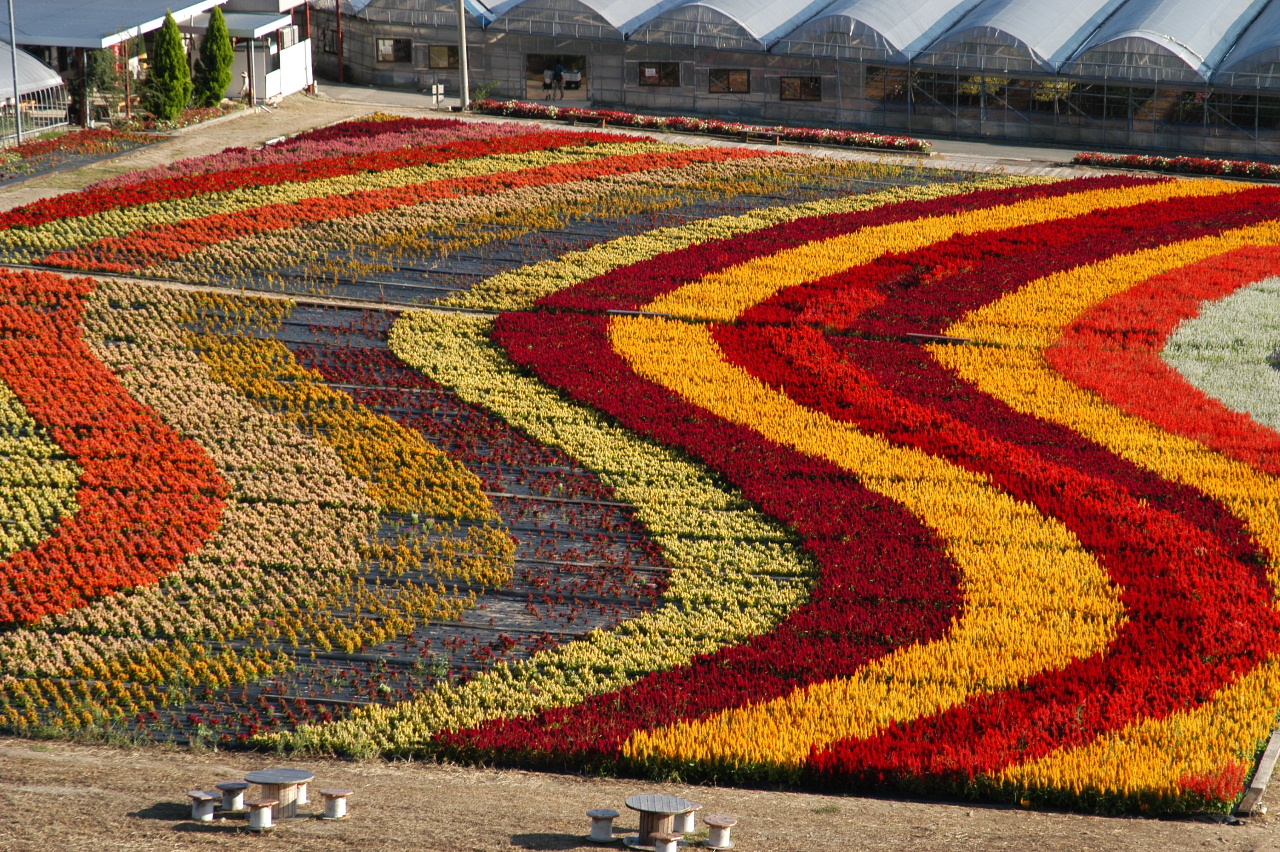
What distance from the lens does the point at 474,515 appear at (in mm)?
18656

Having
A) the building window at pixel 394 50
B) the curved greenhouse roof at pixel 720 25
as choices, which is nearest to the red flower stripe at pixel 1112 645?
the curved greenhouse roof at pixel 720 25

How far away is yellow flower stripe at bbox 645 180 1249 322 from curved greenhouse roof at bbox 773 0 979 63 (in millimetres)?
12527

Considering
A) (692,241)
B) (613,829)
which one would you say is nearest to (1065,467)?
(613,829)

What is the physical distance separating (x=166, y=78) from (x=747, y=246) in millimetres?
20481

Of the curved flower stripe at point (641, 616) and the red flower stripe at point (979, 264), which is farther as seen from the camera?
the red flower stripe at point (979, 264)

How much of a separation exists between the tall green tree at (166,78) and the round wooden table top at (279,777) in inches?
1329

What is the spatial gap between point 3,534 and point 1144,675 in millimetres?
13965

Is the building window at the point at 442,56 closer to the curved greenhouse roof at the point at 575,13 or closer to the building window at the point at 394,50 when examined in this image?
the building window at the point at 394,50

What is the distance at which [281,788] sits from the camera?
11.1m

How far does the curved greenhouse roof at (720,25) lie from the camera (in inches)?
1828

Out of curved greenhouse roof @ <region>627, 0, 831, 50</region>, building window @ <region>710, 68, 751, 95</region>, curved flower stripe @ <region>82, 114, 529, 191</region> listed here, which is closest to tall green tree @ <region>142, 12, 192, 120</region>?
curved flower stripe @ <region>82, 114, 529, 191</region>

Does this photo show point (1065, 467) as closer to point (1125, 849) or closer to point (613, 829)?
point (1125, 849)

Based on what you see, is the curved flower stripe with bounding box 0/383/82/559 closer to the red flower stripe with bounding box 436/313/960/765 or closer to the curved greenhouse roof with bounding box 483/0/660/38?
the red flower stripe with bounding box 436/313/960/765

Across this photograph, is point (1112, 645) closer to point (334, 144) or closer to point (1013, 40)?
point (334, 144)
